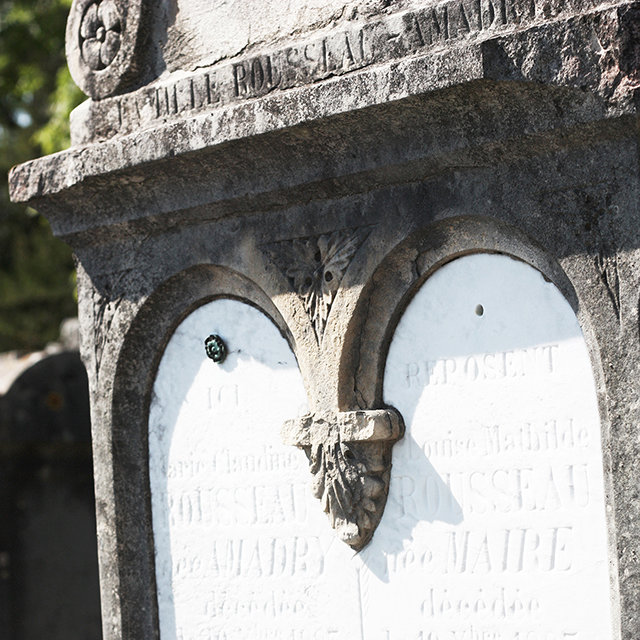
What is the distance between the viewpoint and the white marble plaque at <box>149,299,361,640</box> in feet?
10.7

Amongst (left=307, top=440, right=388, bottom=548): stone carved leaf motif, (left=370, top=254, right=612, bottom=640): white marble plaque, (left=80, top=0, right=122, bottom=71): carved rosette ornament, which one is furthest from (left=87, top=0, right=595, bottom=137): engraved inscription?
(left=307, top=440, right=388, bottom=548): stone carved leaf motif

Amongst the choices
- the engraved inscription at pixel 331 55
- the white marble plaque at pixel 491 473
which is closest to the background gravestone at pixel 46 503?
the engraved inscription at pixel 331 55

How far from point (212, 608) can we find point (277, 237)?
1.43 metres

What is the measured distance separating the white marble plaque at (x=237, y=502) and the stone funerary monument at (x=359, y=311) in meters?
0.01

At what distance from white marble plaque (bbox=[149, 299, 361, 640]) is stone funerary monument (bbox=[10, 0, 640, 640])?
10 mm

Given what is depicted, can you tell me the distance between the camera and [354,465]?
307 cm

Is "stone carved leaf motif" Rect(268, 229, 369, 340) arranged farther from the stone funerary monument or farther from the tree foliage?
the tree foliage

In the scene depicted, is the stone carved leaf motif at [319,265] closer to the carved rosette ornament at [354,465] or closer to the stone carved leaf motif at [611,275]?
the carved rosette ornament at [354,465]

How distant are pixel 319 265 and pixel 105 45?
1306 mm

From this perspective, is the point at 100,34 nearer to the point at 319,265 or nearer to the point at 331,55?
the point at 331,55

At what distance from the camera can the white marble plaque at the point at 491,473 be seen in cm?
270

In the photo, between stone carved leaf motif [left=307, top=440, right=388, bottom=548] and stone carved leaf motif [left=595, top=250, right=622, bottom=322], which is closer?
stone carved leaf motif [left=595, top=250, right=622, bottom=322]

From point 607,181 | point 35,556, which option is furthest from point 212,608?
point 35,556

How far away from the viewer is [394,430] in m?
3.05
